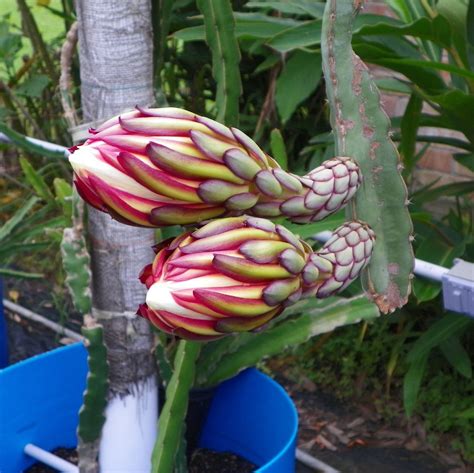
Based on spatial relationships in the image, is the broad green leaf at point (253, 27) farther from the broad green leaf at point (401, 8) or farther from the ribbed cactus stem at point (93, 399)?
A: the ribbed cactus stem at point (93, 399)

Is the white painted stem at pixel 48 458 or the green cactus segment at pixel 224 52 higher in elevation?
the green cactus segment at pixel 224 52

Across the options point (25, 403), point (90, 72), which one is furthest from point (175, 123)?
point (25, 403)

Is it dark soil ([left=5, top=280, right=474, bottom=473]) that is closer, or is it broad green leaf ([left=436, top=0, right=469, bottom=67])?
broad green leaf ([left=436, top=0, right=469, bottom=67])

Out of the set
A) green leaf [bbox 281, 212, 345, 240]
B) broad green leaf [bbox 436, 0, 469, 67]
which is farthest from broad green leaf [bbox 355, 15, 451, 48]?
green leaf [bbox 281, 212, 345, 240]

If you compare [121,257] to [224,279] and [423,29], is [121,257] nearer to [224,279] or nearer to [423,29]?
[423,29]

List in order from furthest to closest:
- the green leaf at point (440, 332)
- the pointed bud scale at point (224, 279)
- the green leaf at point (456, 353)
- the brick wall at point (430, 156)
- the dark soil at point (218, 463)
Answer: the brick wall at point (430, 156), the green leaf at point (456, 353), the green leaf at point (440, 332), the dark soil at point (218, 463), the pointed bud scale at point (224, 279)

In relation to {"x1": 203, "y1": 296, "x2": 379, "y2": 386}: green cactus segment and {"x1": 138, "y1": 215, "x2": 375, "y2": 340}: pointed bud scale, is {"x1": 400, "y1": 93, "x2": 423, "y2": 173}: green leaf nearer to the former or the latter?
{"x1": 203, "y1": 296, "x2": 379, "y2": 386}: green cactus segment

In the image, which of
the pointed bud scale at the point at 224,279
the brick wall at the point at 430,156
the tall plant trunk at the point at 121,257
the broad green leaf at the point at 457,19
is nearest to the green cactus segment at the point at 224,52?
the tall plant trunk at the point at 121,257
